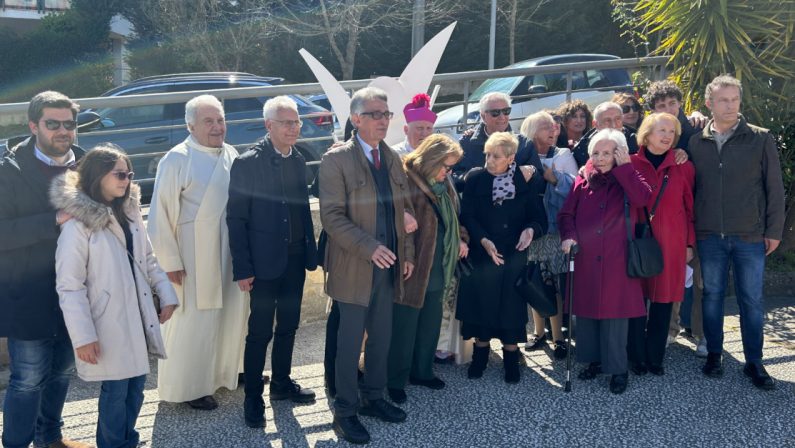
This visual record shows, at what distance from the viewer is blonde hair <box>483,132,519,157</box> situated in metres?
4.68

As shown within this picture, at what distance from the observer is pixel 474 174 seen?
190 inches

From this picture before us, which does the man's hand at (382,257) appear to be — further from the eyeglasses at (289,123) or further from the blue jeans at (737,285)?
the blue jeans at (737,285)

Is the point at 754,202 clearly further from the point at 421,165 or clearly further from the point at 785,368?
the point at 421,165

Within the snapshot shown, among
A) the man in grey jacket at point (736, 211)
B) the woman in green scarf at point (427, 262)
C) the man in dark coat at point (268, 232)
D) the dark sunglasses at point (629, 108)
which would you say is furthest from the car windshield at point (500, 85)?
the man in dark coat at point (268, 232)

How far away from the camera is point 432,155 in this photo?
14.8 ft

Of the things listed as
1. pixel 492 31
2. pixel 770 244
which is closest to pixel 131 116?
pixel 770 244

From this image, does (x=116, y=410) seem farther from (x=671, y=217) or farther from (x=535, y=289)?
(x=671, y=217)

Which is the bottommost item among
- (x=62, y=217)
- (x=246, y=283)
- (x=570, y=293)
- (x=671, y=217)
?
(x=570, y=293)

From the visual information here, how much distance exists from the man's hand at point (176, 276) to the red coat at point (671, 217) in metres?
2.95

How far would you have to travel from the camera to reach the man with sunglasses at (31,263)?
11.6ft

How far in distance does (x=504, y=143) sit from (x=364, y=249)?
4.21 feet

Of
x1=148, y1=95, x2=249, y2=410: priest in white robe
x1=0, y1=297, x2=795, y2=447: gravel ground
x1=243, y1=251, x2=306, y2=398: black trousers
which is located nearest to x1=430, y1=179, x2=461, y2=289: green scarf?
x1=0, y1=297, x2=795, y2=447: gravel ground

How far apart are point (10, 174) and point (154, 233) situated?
0.93 metres

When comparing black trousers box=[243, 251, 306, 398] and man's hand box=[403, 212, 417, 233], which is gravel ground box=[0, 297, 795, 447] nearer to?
black trousers box=[243, 251, 306, 398]
